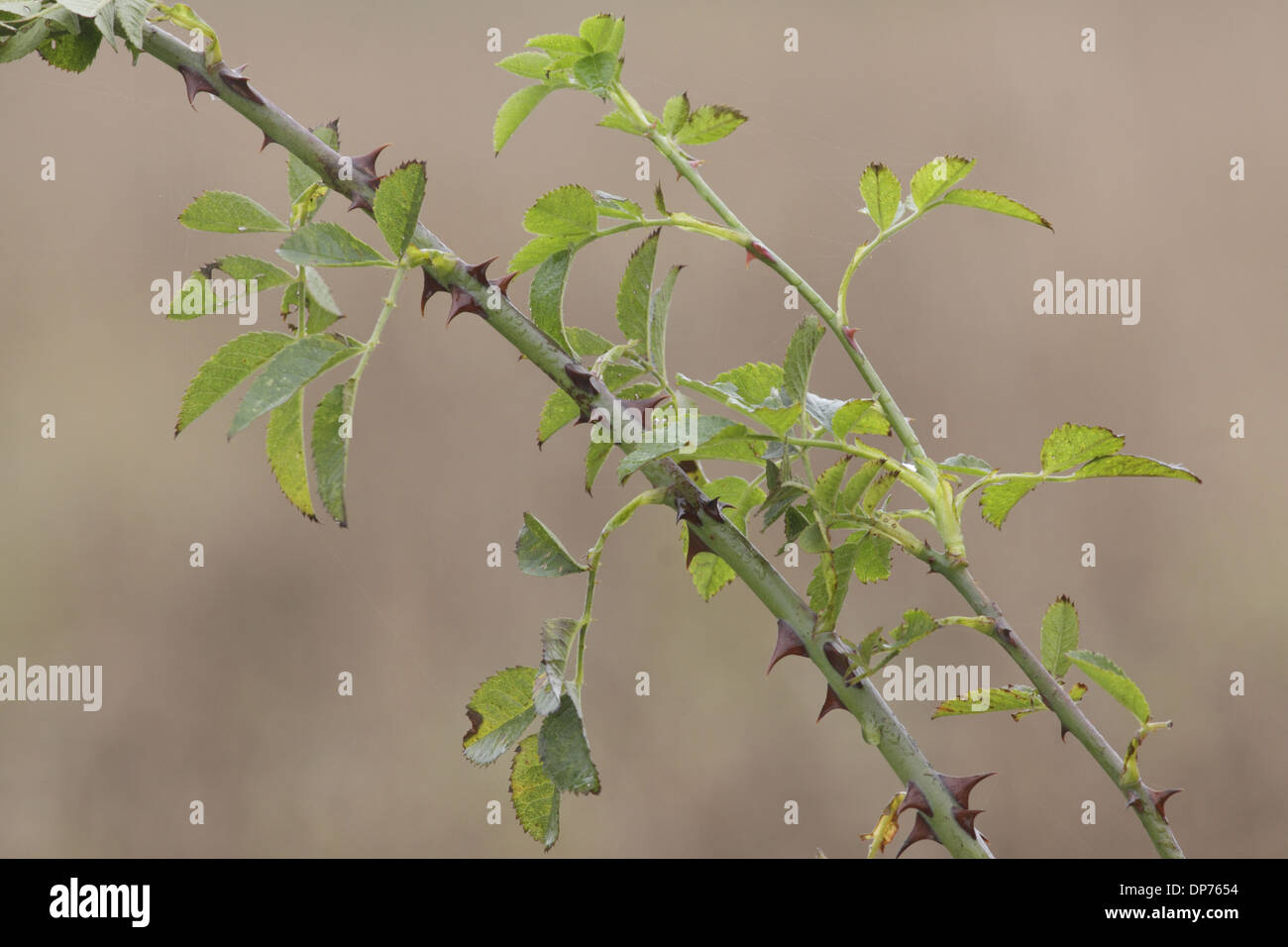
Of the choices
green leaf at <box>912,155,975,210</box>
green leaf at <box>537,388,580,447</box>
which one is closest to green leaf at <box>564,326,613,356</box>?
green leaf at <box>537,388,580,447</box>

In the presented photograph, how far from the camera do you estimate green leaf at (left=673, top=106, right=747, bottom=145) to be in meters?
0.40

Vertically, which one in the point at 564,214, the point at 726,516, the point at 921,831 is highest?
the point at 564,214

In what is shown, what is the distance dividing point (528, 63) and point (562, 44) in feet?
0.11

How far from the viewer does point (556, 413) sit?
0.40 m

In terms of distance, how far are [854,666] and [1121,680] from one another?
0.09 metres

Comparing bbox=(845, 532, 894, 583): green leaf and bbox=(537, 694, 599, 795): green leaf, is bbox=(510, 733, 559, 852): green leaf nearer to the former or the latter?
bbox=(537, 694, 599, 795): green leaf

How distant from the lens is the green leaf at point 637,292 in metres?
0.37

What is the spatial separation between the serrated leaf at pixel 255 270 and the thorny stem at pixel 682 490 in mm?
42

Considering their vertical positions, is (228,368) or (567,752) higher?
(228,368)

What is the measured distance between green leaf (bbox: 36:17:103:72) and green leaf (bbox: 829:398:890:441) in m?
0.26

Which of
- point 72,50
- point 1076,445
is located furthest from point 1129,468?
point 72,50

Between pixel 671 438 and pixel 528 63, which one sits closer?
pixel 671 438

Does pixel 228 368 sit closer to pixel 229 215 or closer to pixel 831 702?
pixel 229 215

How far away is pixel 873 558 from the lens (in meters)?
0.42
